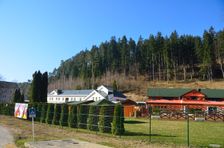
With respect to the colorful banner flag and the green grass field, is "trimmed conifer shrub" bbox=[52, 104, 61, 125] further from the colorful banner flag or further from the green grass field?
the colorful banner flag

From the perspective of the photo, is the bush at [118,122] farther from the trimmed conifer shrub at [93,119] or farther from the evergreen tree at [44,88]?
the evergreen tree at [44,88]

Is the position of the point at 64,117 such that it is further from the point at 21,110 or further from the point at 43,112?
the point at 21,110

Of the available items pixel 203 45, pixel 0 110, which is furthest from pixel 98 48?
pixel 0 110

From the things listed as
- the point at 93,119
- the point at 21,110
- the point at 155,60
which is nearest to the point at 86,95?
the point at 155,60

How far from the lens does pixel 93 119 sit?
27.0m

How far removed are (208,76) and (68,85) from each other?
61.1 meters

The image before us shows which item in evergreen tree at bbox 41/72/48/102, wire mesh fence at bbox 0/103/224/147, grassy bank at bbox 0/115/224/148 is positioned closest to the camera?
grassy bank at bbox 0/115/224/148

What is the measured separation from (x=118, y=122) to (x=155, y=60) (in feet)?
293

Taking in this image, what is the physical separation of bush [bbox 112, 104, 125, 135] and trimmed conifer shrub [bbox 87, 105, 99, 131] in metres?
2.65

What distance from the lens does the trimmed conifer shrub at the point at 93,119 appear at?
2659 centimetres

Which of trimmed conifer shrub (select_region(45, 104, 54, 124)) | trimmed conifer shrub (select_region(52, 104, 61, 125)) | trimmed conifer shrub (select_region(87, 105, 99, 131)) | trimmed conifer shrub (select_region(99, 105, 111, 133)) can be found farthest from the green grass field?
trimmed conifer shrub (select_region(45, 104, 54, 124))

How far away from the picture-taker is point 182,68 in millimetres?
108562

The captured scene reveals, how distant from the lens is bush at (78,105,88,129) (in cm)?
2862

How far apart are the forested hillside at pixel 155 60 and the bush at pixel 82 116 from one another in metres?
71.6
